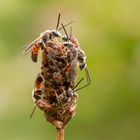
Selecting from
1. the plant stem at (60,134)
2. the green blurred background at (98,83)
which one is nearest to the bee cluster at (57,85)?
the plant stem at (60,134)

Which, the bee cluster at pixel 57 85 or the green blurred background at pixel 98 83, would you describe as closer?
the bee cluster at pixel 57 85

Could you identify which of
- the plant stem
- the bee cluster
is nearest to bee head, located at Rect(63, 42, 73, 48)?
the bee cluster

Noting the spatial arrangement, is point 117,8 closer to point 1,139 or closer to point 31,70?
point 31,70

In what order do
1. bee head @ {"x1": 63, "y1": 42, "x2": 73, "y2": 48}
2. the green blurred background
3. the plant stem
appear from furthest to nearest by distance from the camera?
the green blurred background, bee head @ {"x1": 63, "y1": 42, "x2": 73, "y2": 48}, the plant stem

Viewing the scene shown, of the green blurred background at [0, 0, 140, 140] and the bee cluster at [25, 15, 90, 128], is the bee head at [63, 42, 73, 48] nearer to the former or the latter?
the bee cluster at [25, 15, 90, 128]

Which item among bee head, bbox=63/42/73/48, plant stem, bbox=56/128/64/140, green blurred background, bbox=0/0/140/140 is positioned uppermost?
bee head, bbox=63/42/73/48

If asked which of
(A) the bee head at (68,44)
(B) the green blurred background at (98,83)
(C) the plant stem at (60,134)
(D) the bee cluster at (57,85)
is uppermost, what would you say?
(A) the bee head at (68,44)

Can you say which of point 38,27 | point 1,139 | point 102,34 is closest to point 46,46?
point 1,139

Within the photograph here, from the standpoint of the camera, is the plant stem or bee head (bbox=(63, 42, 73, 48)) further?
bee head (bbox=(63, 42, 73, 48))

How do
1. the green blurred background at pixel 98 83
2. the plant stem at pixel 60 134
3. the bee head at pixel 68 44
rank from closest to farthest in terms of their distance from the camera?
the plant stem at pixel 60 134 → the bee head at pixel 68 44 → the green blurred background at pixel 98 83

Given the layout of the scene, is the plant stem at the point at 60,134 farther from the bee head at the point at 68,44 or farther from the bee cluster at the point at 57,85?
the bee head at the point at 68,44
